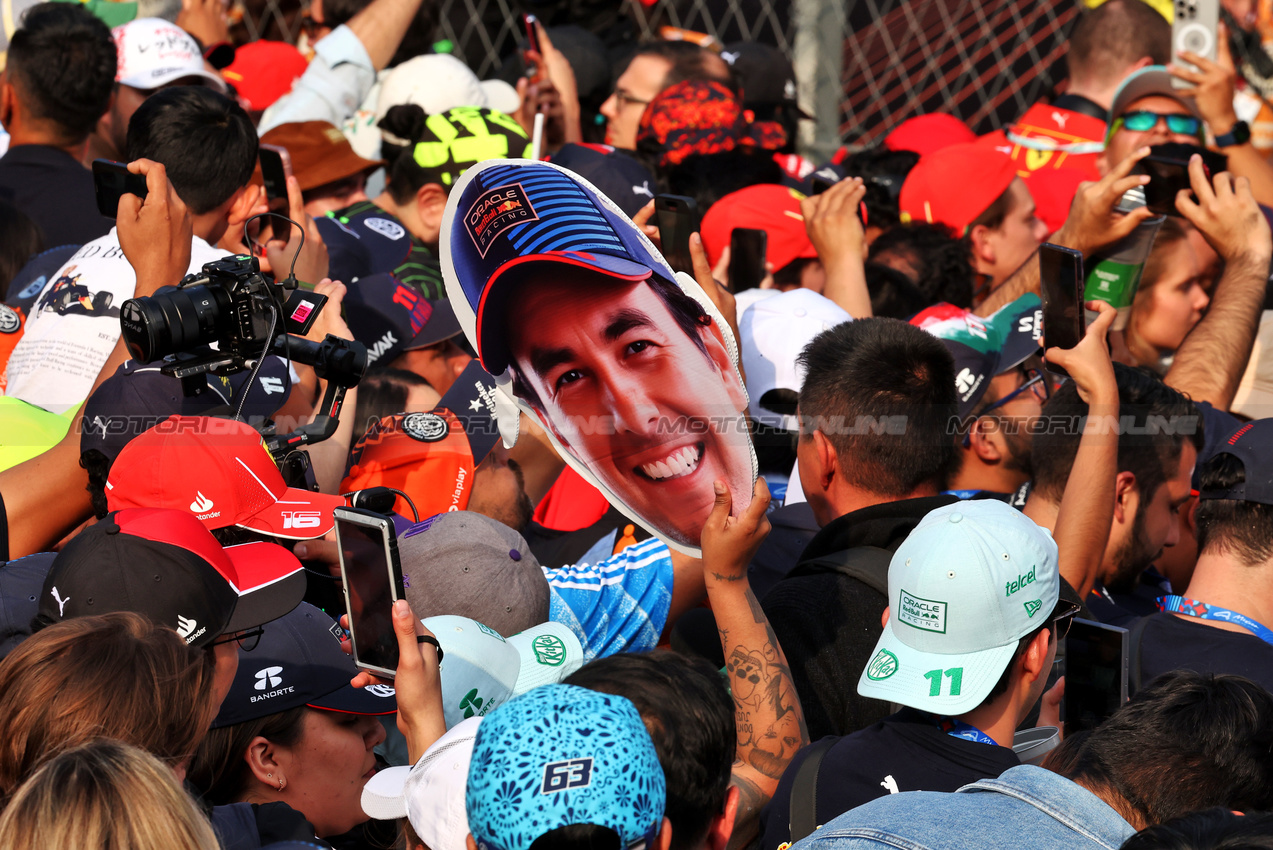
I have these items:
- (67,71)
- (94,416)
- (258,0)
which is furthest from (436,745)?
(258,0)

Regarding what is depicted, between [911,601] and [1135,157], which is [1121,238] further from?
[911,601]

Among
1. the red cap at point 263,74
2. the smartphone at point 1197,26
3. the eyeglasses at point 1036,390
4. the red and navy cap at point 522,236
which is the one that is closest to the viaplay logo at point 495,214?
the red and navy cap at point 522,236

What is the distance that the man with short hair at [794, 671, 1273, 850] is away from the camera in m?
1.49

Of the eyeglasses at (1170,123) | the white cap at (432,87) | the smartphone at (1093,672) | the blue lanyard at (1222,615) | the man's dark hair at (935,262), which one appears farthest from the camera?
the white cap at (432,87)

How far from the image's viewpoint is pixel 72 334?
9.80 ft

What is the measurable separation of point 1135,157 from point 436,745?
2546 millimetres

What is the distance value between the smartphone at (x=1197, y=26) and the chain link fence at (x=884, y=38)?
1746mm

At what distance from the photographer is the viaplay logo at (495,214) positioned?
236 cm

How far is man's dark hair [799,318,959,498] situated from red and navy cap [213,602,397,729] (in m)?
1.08

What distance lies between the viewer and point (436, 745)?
1654 mm

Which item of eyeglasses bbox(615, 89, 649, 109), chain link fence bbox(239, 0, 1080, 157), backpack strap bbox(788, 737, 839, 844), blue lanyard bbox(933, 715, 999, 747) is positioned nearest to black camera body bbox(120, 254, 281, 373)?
backpack strap bbox(788, 737, 839, 844)

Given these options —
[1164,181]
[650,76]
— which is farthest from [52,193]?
[1164,181]

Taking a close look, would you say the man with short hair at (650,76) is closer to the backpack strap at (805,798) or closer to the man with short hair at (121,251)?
the man with short hair at (121,251)

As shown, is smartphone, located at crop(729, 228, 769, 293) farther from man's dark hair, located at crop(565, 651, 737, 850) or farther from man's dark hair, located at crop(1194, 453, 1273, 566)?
man's dark hair, located at crop(565, 651, 737, 850)
